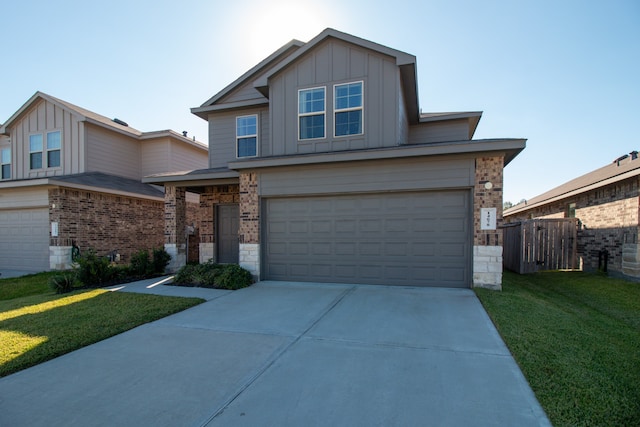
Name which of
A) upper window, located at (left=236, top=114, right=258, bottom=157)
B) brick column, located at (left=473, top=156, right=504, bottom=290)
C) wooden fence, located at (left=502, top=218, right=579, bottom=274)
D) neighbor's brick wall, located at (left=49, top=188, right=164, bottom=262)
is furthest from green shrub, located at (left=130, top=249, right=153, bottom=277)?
wooden fence, located at (left=502, top=218, right=579, bottom=274)

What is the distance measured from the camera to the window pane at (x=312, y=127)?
29.7 feet

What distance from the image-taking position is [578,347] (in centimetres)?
418

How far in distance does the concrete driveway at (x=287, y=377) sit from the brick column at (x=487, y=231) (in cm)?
200

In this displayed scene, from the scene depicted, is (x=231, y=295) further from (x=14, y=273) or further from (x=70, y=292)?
(x=14, y=273)

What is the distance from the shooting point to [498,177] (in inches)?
294

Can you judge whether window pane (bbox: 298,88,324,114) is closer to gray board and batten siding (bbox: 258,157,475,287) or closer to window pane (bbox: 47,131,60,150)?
gray board and batten siding (bbox: 258,157,475,287)

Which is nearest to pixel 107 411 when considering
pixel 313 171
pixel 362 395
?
pixel 362 395

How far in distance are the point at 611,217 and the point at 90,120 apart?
19.3 m

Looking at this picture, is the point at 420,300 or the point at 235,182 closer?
the point at 420,300

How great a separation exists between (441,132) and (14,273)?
54.3 feet

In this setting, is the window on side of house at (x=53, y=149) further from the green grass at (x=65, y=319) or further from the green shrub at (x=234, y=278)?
the green shrub at (x=234, y=278)

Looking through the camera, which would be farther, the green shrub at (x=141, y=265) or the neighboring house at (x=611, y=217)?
the green shrub at (x=141, y=265)

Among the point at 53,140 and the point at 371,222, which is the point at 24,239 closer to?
the point at 53,140

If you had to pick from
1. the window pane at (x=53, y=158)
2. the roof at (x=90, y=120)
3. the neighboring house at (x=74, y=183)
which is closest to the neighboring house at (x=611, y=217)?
the neighboring house at (x=74, y=183)
